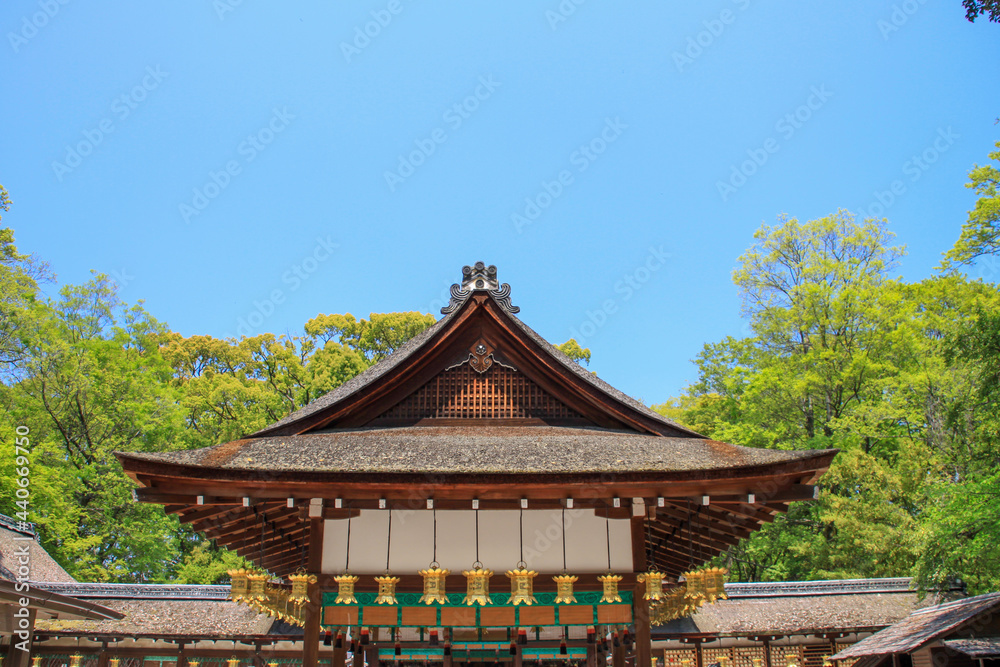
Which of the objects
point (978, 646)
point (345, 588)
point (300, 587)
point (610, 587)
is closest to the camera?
point (300, 587)

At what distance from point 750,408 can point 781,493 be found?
21941 millimetres

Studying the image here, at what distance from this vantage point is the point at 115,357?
102ft

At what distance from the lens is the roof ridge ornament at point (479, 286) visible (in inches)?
497

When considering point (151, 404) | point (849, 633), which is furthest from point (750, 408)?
point (151, 404)

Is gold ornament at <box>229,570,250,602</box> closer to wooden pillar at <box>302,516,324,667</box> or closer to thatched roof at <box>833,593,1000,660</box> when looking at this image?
wooden pillar at <box>302,516,324,667</box>

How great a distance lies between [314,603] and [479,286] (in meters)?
5.80

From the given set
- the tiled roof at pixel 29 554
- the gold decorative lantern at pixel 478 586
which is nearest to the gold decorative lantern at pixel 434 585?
the gold decorative lantern at pixel 478 586

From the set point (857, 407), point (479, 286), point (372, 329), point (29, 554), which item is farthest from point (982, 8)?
point (372, 329)

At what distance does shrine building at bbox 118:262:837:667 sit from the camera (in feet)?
28.8

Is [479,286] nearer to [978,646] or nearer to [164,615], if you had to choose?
[978,646]

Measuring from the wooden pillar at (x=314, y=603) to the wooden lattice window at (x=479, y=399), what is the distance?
2.42 metres

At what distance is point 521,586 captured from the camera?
9156 millimetres

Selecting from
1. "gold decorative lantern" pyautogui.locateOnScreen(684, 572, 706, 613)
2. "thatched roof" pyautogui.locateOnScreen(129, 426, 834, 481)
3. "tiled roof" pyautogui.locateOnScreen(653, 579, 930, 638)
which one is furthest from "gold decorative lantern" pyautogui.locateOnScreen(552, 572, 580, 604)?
"tiled roof" pyautogui.locateOnScreen(653, 579, 930, 638)

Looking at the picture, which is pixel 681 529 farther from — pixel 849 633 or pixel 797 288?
pixel 797 288
